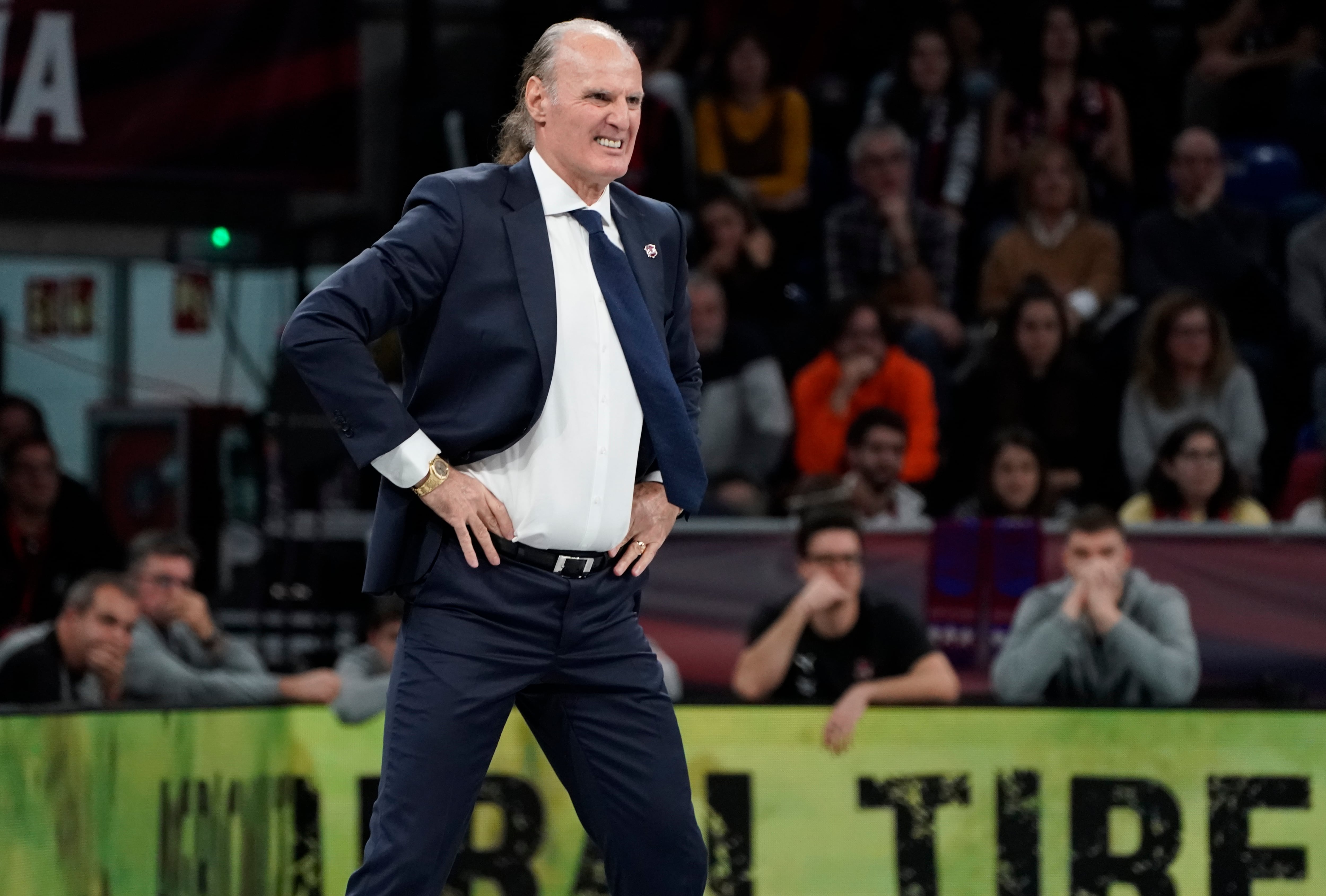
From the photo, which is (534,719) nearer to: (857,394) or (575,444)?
(575,444)

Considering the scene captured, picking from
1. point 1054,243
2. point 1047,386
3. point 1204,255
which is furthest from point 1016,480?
point 1204,255

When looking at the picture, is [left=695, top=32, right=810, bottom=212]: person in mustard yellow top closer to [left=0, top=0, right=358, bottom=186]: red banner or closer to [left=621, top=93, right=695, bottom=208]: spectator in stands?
[left=621, top=93, right=695, bottom=208]: spectator in stands

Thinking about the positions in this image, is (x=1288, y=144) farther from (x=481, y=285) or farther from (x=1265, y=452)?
(x=481, y=285)

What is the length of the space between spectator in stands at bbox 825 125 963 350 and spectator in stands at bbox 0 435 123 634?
349 centimetres

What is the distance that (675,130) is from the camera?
967cm

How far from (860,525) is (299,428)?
8.92ft

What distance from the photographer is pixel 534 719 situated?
11.5 ft

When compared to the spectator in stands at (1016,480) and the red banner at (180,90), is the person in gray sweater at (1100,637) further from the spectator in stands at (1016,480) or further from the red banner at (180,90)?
the red banner at (180,90)

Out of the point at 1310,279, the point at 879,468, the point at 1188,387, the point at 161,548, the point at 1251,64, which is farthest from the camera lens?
the point at 1251,64

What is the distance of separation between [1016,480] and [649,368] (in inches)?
162

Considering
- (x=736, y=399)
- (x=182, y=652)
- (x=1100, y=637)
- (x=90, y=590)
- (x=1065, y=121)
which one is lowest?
(x=182, y=652)

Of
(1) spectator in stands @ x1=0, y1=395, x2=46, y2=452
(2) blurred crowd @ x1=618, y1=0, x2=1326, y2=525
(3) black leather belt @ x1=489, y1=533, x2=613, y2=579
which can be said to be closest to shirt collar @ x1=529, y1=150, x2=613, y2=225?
(3) black leather belt @ x1=489, y1=533, x2=613, y2=579

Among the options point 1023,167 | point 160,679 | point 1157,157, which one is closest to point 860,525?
point 160,679

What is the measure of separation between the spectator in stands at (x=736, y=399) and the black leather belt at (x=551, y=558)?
185 inches
